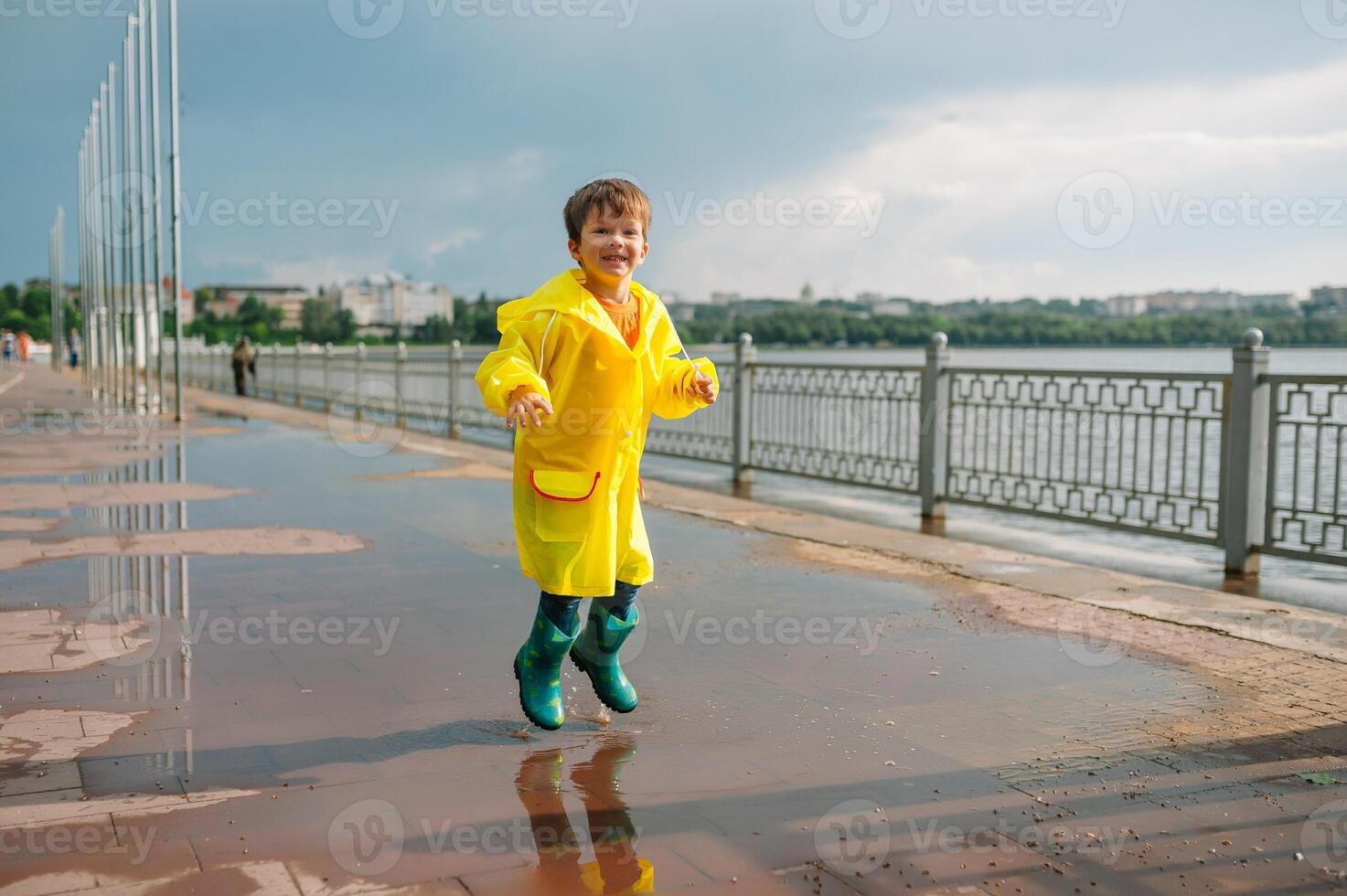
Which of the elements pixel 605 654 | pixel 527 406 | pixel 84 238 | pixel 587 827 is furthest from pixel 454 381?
pixel 84 238

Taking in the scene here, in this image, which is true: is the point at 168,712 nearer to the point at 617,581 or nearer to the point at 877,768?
the point at 617,581

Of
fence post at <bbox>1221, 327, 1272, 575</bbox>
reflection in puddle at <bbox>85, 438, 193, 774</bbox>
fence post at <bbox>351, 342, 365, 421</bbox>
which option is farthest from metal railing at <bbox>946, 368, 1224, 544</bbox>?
fence post at <bbox>351, 342, 365, 421</bbox>

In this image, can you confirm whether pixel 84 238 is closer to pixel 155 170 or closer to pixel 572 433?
pixel 155 170

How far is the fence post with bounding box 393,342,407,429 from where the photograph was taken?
→ 19766 millimetres

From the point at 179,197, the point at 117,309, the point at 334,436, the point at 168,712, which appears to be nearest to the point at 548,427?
the point at 168,712

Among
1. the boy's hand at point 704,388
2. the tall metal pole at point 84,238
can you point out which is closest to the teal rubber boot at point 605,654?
the boy's hand at point 704,388

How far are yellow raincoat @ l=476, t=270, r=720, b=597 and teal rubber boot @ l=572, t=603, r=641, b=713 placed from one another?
26cm

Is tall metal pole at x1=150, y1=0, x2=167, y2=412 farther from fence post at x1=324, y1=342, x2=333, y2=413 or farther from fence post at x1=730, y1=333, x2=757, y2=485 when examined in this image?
fence post at x1=730, y1=333, x2=757, y2=485

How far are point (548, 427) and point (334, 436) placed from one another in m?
14.0

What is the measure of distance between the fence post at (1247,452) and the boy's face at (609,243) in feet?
15.1

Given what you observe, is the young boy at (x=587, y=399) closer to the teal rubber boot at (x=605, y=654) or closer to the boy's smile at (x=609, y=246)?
the boy's smile at (x=609, y=246)

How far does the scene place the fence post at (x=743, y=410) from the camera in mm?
11758

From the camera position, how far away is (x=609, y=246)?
12.0ft

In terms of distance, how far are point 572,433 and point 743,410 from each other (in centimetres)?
836
